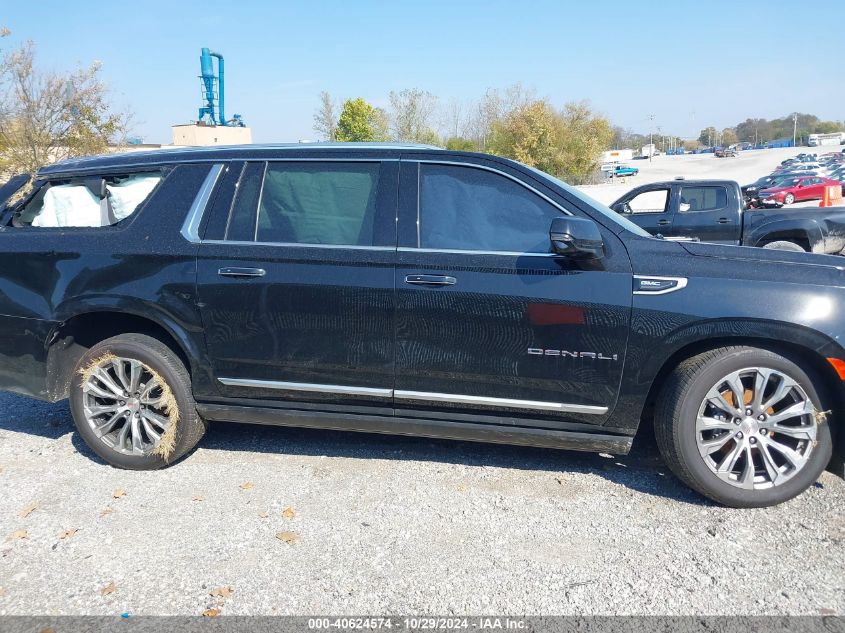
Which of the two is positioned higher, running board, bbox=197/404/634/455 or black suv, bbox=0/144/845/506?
black suv, bbox=0/144/845/506

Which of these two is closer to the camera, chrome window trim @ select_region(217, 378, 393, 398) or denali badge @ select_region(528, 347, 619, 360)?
denali badge @ select_region(528, 347, 619, 360)

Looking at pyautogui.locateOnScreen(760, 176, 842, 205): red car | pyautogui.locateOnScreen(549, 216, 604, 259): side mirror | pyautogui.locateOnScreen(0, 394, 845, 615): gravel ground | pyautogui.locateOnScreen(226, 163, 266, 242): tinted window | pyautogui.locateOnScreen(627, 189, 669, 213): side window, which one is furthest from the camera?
pyautogui.locateOnScreen(760, 176, 842, 205): red car

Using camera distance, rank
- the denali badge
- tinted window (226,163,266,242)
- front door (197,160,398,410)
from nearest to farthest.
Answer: the denali badge → front door (197,160,398,410) → tinted window (226,163,266,242)

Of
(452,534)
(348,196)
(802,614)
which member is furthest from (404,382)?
(802,614)

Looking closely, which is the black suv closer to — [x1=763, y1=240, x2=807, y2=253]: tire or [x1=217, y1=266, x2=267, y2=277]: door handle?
[x1=217, y1=266, x2=267, y2=277]: door handle

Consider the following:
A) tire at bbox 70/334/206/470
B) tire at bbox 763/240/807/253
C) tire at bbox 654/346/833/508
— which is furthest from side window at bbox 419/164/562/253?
tire at bbox 763/240/807/253

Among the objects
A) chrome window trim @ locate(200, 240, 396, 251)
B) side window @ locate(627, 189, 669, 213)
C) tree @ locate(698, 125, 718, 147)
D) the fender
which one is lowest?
the fender

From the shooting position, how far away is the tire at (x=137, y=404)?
162 inches

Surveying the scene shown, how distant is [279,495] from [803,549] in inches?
107

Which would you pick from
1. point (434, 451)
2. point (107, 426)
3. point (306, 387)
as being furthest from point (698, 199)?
point (107, 426)

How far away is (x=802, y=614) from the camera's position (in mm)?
2727

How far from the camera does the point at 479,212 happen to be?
3.80 m

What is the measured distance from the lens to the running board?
368cm

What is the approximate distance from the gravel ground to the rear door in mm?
7312
